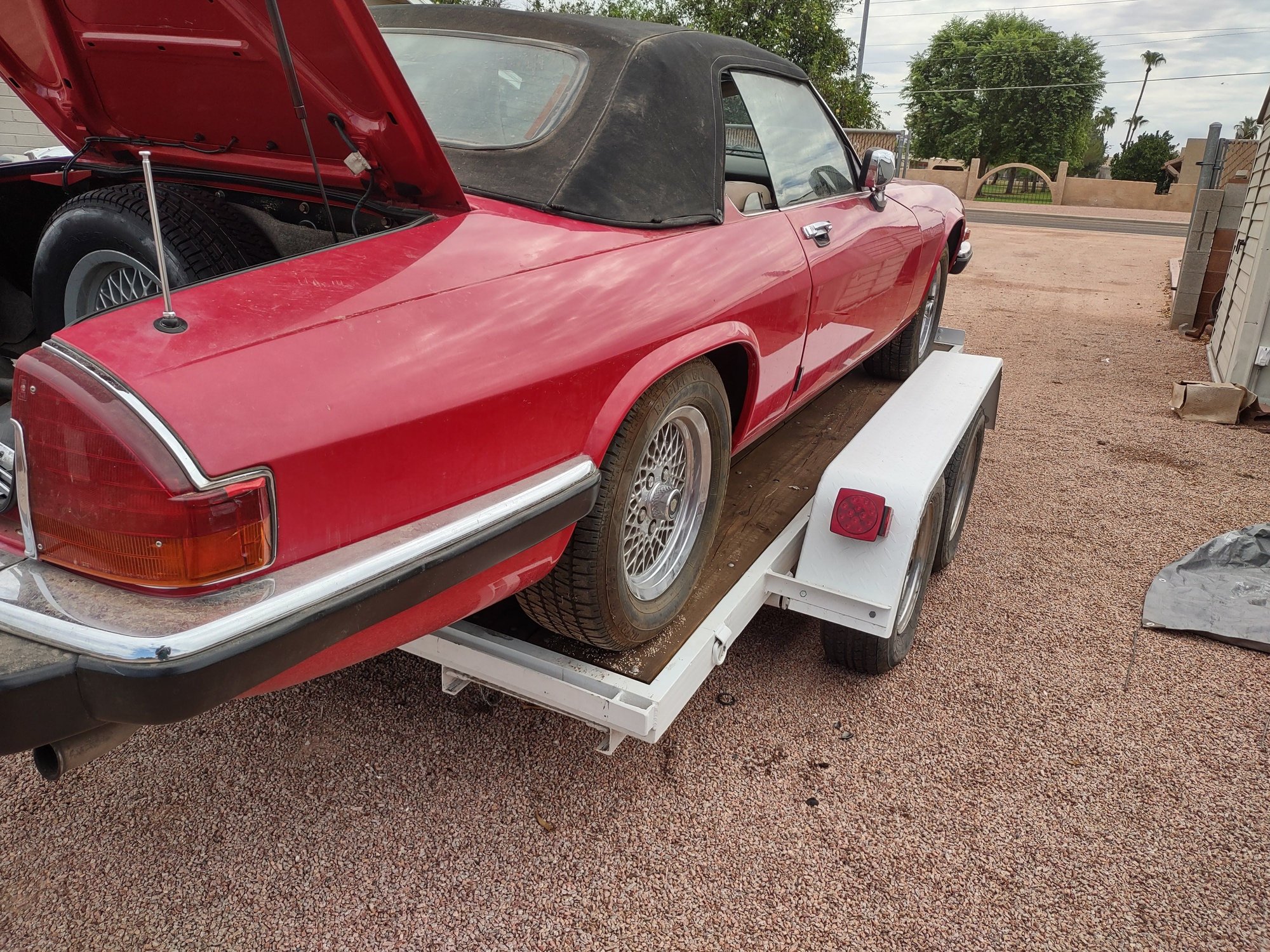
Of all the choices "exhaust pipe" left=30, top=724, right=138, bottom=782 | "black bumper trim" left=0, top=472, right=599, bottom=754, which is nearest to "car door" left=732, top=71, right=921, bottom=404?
"black bumper trim" left=0, top=472, right=599, bottom=754

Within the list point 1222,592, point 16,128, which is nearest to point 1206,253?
point 1222,592

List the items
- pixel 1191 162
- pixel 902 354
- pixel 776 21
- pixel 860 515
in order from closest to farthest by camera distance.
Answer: pixel 860 515
pixel 902 354
pixel 776 21
pixel 1191 162

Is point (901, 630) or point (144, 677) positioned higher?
point (144, 677)

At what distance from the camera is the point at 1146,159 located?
3912 cm

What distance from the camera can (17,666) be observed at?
1299mm

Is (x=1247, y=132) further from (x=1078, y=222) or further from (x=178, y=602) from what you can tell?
(x=178, y=602)

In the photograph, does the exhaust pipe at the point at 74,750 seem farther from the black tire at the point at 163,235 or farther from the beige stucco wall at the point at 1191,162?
the beige stucco wall at the point at 1191,162

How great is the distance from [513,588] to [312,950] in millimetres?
922

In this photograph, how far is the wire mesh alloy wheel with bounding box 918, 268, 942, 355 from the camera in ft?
16.2

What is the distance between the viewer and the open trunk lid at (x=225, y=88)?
5.42ft

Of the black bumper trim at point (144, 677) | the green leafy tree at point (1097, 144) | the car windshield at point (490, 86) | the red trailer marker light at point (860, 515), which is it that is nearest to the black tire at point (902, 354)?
the red trailer marker light at point (860, 515)

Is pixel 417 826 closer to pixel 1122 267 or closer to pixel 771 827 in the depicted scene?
pixel 771 827

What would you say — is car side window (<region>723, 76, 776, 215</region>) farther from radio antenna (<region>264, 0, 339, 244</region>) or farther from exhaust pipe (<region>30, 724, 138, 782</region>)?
exhaust pipe (<region>30, 724, 138, 782</region>)

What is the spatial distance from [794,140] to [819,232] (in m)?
0.54
